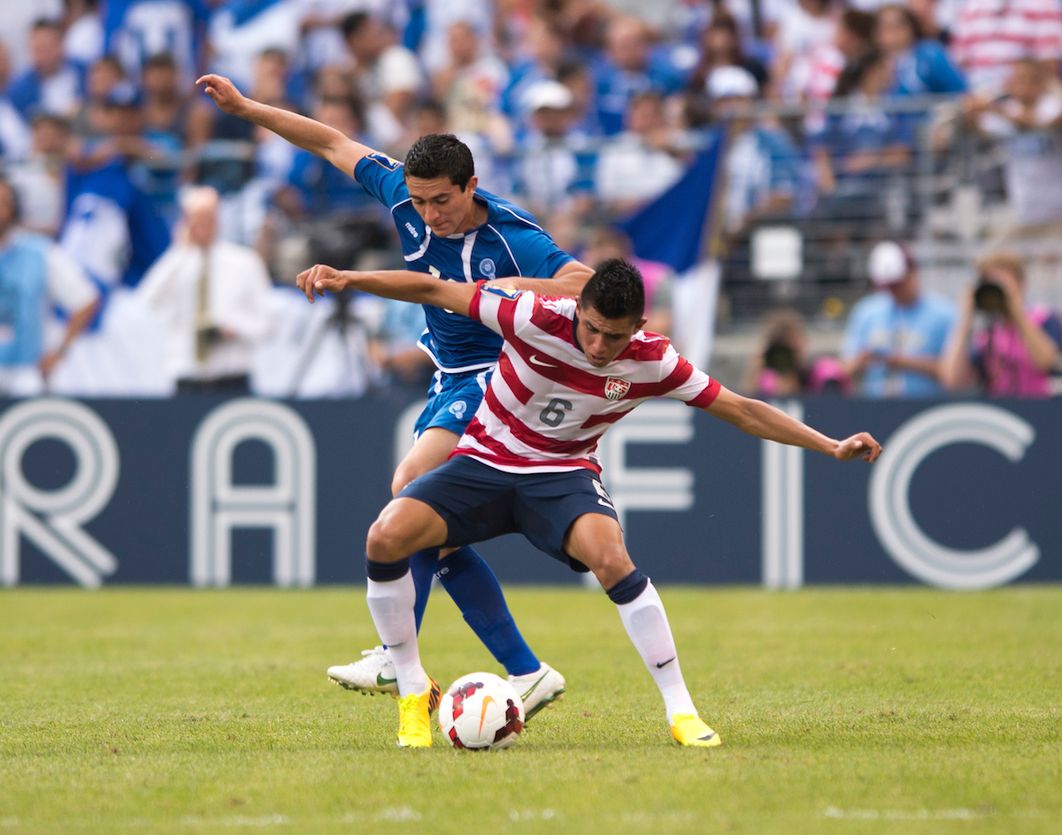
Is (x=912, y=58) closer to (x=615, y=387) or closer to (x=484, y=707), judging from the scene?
(x=615, y=387)

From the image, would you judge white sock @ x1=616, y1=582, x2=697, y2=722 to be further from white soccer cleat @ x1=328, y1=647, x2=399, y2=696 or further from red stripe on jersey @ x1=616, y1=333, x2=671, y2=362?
white soccer cleat @ x1=328, y1=647, x2=399, y2=696

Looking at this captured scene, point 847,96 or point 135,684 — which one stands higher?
point 847,96

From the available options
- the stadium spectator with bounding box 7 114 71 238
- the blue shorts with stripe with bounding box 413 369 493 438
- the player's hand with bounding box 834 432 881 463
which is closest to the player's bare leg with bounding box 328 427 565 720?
the blue shorts with stripe with bounding box 413 369 493 438

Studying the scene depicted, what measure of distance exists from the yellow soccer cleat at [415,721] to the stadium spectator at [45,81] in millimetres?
13564

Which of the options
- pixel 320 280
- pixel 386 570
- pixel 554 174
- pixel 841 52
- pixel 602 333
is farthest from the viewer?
pixel 841 52

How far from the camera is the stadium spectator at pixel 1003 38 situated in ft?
50.6

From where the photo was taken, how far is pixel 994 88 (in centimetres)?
1562

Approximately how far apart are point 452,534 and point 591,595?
7.30 m

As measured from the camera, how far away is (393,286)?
21.7 feet

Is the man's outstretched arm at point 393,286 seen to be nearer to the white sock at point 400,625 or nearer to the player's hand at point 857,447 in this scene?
the white sock at point 400,625

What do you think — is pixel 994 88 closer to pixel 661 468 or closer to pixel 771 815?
pixel 661 468

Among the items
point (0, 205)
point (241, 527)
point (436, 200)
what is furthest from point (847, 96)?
point (436, 200)

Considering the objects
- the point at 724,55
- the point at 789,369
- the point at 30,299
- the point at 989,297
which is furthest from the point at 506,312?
the point at 724,55

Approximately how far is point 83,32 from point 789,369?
9584 millimetres
